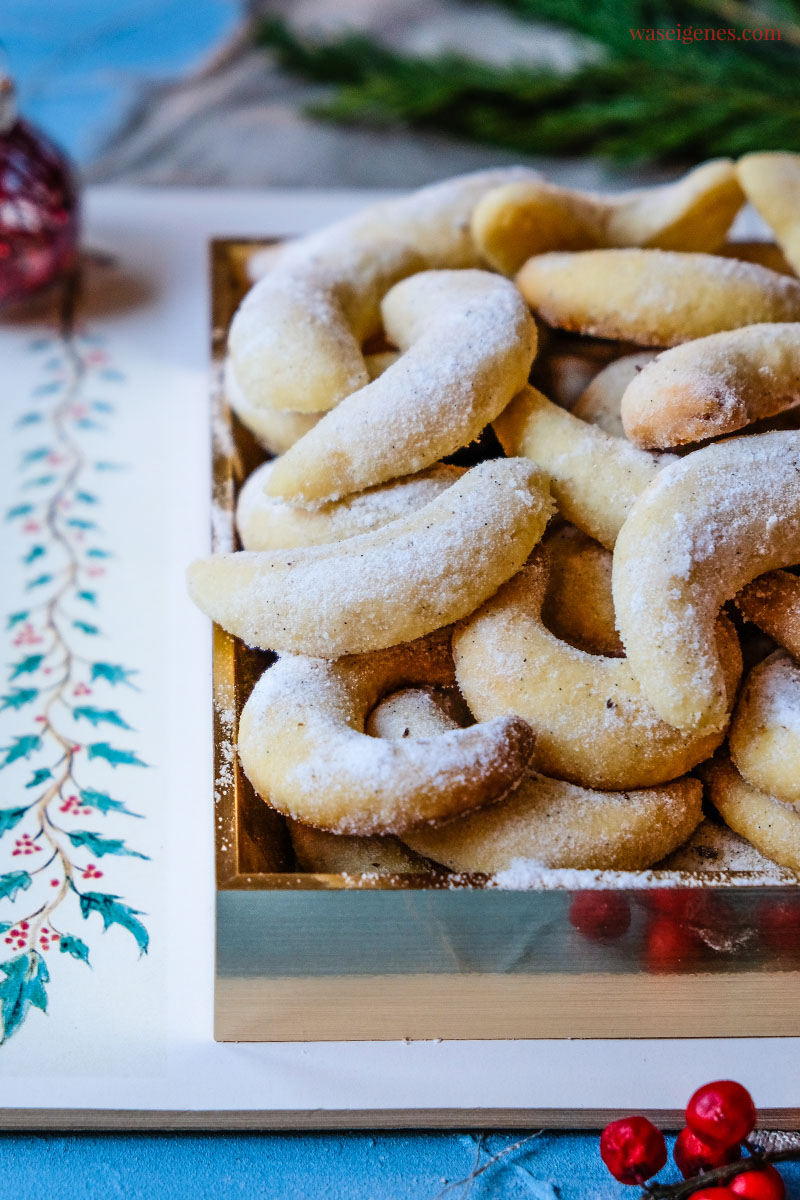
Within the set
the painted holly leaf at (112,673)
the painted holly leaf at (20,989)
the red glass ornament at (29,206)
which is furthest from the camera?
the red glass ornament at (29,206)

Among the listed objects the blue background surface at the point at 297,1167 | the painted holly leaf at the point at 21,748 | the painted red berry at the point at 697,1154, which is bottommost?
the blue background surface at the point at 297,1167

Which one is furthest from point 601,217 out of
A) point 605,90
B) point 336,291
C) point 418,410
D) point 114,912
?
point 605,90

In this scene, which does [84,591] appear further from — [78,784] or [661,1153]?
[661,1153]

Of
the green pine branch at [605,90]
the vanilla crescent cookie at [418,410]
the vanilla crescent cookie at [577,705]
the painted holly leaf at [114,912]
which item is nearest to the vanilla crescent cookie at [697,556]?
the vanilla crescent cookie at [577,705]

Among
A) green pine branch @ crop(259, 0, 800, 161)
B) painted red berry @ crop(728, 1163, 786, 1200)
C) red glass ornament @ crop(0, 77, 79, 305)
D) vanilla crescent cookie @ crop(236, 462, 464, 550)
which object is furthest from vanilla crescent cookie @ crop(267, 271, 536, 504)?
green pine branch @ crop(259, 0, 800, 161)

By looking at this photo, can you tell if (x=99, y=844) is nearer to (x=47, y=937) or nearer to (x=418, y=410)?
(x=47, y=937)

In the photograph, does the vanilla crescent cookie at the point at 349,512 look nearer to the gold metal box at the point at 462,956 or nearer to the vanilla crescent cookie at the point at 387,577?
the vanilla crescent cookie at the point at 387,577
